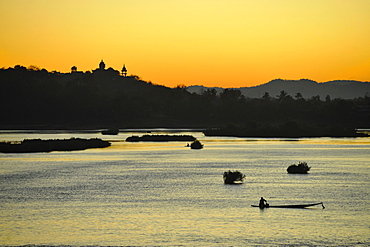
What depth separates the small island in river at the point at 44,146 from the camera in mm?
103556

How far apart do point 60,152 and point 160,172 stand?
42.0 m

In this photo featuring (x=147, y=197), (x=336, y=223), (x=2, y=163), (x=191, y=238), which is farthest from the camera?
(x=2, y=163)

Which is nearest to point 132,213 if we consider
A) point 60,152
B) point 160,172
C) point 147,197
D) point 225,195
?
point 147,197

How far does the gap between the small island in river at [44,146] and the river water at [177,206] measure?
24.4m

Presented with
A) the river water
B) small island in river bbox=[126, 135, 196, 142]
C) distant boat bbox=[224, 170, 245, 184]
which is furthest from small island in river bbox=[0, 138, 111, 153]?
distant boat bbox=[224, 170, 245, 184]

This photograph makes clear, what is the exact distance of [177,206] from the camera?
44031mm

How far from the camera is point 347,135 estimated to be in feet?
561

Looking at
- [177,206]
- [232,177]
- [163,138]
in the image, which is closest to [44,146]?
[163,138]

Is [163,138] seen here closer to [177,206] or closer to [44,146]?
[44,146]

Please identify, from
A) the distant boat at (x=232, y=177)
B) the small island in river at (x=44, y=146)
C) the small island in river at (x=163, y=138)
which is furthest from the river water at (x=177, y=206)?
the small island in river at (x=163, y=138)

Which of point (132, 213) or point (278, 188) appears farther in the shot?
point (278, 188)

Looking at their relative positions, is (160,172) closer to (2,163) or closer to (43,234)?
(2,163)

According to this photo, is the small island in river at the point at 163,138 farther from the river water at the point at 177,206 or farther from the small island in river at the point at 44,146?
the river water at the point at 177,206

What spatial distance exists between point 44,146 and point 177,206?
70.3m
